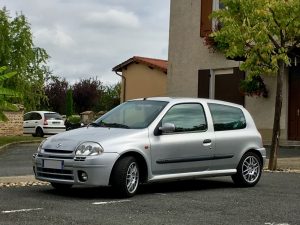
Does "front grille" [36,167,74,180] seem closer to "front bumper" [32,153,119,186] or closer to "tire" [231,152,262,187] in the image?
"front bumper" [32,153,119,186]

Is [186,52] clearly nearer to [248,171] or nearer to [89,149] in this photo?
[248,171]

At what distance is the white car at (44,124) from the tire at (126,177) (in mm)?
25407

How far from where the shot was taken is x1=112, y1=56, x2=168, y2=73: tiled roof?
1416 inches

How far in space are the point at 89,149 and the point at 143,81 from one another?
28015mm

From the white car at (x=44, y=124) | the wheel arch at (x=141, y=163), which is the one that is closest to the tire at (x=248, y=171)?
the wheel arch at (x=141, y=163)

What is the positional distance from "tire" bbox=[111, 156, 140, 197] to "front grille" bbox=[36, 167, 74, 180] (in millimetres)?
630

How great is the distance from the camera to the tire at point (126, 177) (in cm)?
898

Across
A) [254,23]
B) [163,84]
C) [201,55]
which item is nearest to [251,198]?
[254,23]

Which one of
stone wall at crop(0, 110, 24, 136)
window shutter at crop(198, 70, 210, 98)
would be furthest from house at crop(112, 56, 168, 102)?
window shutter at crop(198, 70, 210, 98)

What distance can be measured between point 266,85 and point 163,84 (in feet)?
43.9

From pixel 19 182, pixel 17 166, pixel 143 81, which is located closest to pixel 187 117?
pixel 19 182

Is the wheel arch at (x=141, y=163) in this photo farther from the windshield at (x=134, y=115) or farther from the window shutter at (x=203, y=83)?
the window shutter at (x=203, y=83)

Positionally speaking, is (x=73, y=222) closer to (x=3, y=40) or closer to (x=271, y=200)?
(x=271, y=200)

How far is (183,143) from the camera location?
9.92 metres
